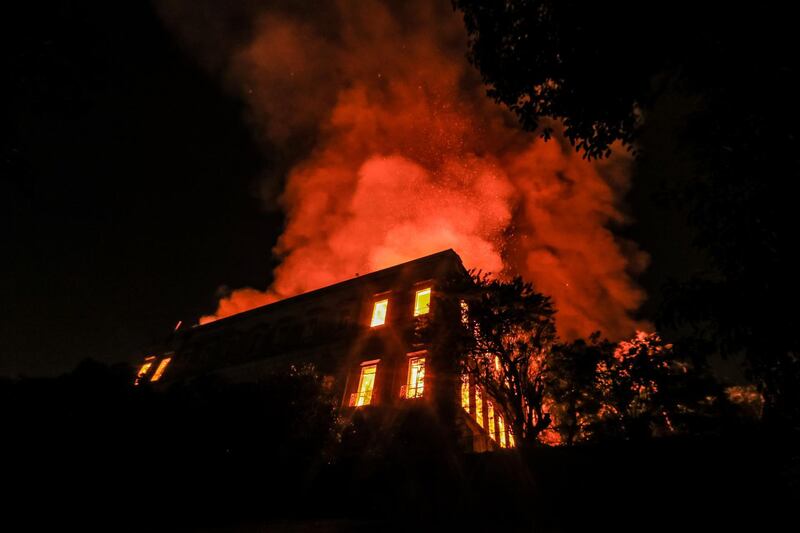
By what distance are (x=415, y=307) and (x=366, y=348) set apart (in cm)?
325

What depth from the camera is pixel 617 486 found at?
316 inches

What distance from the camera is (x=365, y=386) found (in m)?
17.2

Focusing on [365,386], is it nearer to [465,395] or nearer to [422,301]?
[465,395]

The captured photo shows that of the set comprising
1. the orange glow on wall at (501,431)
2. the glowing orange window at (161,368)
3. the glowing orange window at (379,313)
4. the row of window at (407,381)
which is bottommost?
the orange glow on wall at (501,431)

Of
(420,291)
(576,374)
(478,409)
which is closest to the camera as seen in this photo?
(576,374)

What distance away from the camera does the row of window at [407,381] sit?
1565 cm

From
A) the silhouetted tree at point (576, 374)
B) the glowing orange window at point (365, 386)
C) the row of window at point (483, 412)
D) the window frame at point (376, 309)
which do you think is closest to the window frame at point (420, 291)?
the window frame at point (376, 309)

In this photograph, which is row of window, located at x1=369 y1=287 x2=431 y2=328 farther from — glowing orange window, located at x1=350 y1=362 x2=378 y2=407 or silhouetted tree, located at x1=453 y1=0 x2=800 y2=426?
silhouetted tree, located at x1=453 y1=0 x2=800 y2=426

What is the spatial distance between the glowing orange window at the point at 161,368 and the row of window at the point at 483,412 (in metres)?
24.0

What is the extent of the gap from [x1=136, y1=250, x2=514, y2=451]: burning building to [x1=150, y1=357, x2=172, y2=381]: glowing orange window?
9 centimetres

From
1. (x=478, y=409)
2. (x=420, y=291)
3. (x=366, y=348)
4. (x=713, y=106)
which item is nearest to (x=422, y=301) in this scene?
(x=420, y=291)

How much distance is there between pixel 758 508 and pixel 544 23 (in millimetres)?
10026

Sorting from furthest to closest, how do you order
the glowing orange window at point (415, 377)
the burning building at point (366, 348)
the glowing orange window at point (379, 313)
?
the glowing orange window at point (379, 313)
the glowing orange window at point (415, 377)
the burning building at point (366, 348)

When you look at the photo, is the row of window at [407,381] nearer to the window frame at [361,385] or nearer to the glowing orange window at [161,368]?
the window frame at [361,385]
